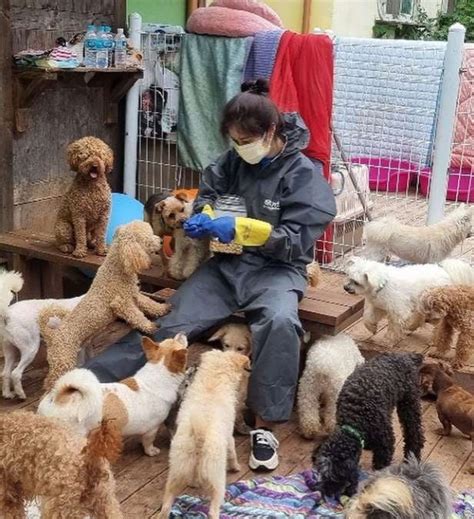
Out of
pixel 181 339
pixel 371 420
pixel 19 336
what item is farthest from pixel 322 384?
pixel 19 336

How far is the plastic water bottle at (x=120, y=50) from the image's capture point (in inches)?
195

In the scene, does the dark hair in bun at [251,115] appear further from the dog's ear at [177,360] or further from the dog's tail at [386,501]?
the dog's tail at [386,501]

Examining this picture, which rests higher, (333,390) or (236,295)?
(236,295)

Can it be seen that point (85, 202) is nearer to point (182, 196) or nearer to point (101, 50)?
point (182, 196)

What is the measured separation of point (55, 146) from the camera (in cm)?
485

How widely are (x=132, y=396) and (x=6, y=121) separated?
6.98 feet

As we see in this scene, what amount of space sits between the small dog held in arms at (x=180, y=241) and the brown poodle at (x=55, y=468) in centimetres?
164

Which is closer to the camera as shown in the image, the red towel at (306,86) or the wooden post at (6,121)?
the wooden post at (6,121)

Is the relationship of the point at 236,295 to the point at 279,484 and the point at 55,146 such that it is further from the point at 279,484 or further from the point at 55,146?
the point at 55,146

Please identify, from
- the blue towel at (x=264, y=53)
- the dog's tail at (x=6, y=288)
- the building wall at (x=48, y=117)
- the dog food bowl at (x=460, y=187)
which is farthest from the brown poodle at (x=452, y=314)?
the dog food bowl at (x=460, y=187)

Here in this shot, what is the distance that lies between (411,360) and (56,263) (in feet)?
7.01

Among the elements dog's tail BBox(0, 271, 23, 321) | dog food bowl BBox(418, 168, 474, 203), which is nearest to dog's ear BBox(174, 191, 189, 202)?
dog's tail BBox(0, 271, 23, 321)

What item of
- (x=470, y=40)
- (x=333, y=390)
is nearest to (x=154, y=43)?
(x=333, y=390)

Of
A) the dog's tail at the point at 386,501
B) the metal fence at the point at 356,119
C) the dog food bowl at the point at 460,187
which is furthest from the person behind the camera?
the dog food bowl at the point at 460,187
